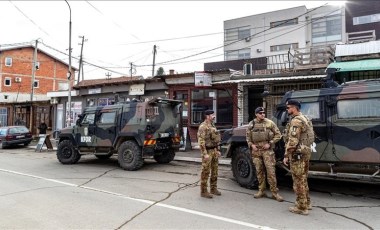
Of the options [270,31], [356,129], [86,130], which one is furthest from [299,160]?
[270,31]

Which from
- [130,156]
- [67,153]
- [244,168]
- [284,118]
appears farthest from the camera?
[67,153]

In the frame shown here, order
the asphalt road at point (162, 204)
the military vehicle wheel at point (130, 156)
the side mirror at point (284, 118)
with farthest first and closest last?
the military vehicle wheel at point (130, 156) < the side mirror at point (284, 118) < the asphalt road at point (162, 204)

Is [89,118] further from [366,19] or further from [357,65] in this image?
[366,19]

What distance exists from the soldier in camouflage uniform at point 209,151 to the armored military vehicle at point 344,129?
0.96 meters

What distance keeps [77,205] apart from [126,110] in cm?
518

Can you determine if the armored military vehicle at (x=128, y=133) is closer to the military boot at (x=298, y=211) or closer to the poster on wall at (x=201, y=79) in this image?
the poster on wall at (x=201, y=79)

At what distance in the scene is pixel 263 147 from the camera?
6.40m

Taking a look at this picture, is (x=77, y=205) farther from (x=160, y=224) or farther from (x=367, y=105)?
(x=367, y=105)

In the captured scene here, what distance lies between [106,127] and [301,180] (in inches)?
295

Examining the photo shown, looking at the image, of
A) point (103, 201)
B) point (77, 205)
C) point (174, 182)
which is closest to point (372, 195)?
point (174, 182)

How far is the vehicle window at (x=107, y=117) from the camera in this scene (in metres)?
11.2

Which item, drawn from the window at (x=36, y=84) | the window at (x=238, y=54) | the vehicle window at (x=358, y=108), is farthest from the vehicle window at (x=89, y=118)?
the window at (x=36, y=84)

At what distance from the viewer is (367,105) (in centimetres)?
632

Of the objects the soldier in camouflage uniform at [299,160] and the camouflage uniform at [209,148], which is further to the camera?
the camouflage uniform at [209,148]
